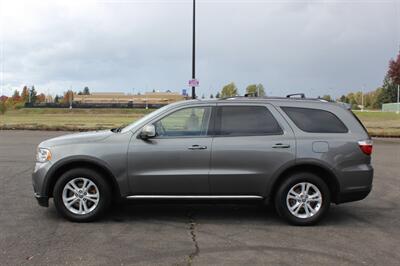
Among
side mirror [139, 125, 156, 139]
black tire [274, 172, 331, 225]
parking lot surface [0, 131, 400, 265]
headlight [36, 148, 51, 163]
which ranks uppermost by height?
side mirror [139, 125, 156, 139]

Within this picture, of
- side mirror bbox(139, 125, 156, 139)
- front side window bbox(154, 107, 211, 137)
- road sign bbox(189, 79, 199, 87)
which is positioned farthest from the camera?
road sign bbox(189, 79, 199, 87)

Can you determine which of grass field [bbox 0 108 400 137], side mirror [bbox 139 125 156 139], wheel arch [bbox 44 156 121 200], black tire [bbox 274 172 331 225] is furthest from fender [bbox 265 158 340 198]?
grass field [bbox 0 108 400 137]

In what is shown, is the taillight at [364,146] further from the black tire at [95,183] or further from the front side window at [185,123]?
the black tire at [95,183]

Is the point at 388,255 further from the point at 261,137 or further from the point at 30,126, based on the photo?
the point at 30,126

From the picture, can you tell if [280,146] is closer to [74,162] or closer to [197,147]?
[197,147]

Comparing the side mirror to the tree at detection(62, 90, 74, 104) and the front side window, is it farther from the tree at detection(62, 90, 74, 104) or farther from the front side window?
the tree at detection(62, 90, 74, 104)

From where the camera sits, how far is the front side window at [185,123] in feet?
21.9

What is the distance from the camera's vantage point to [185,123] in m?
6.75

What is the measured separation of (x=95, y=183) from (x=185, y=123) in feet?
4.74

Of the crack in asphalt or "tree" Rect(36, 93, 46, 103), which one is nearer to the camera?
the crack in asphalt

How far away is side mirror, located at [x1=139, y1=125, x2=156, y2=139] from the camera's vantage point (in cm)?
646

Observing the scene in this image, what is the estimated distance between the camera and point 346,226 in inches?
264

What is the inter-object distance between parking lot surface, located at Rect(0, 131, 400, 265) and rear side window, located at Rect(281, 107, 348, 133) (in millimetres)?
1311

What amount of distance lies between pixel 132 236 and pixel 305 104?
117 inches
